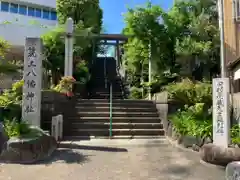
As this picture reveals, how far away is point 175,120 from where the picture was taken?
28.5 ft

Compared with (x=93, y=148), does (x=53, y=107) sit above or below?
above

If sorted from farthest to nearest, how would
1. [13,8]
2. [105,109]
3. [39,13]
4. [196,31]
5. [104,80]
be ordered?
[39,13]
[13,8]
[104,80]
[196,31]
[105,109]

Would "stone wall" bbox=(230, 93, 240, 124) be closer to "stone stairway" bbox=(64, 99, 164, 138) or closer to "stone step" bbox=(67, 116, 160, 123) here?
"stone stairway" bbox=(64, 99, 164, 138)

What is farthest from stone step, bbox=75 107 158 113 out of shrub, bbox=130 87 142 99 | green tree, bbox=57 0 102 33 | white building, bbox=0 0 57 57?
green tree, bbox=57 0 102 33

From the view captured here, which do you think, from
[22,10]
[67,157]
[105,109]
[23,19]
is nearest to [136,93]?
[105,109]

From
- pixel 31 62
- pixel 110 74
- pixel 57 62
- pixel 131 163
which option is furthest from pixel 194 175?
pixel 110 74

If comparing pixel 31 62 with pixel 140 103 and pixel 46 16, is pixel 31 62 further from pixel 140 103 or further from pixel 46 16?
pixel 46 16

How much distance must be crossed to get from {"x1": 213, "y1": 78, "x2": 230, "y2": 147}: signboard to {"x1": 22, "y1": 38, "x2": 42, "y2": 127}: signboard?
17.0 ft

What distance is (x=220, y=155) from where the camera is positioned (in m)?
5.87

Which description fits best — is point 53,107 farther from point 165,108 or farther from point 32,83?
point 165,108

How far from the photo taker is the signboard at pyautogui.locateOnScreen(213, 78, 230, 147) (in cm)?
622

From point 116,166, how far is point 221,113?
293 cm

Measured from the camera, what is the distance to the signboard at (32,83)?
7.94 metres

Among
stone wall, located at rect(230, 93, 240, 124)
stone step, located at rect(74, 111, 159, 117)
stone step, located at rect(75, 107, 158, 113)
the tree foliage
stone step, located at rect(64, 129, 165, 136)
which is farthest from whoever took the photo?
the tree foliage
